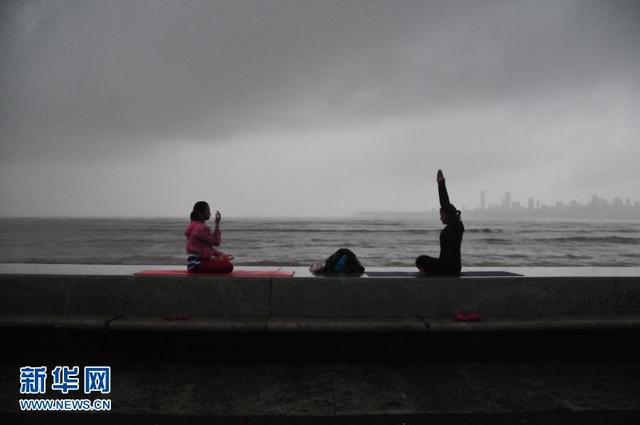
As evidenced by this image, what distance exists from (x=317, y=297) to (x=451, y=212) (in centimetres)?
224

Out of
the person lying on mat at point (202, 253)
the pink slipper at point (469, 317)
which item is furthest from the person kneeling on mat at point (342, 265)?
the pink slipper at point (469, 317)

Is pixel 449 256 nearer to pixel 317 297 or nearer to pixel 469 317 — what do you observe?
pixel 469 317

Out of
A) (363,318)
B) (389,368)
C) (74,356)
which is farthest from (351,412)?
(74,356)

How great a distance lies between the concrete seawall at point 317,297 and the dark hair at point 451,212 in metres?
1.09

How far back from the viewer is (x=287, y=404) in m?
3.15

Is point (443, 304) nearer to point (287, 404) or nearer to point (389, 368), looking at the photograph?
point (389, 368)

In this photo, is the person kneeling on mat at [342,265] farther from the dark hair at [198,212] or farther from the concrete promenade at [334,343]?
the dark hair at [198,212]

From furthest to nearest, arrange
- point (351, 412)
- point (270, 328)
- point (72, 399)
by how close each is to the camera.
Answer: point (270, 328) < point (72, 399) < point (351, 412)

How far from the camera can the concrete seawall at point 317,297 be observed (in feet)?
14.2

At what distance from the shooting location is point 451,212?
206 inches

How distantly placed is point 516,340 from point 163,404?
3.52 metres

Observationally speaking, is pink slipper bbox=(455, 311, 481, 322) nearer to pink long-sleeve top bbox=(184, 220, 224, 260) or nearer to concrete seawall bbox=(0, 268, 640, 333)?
concrete seawall bbox=(0, 268, 640, 333)

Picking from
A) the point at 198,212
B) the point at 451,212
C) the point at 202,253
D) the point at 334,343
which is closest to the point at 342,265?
the point at 334,343

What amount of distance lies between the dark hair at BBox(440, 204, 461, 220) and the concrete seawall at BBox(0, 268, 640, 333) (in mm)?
1093
